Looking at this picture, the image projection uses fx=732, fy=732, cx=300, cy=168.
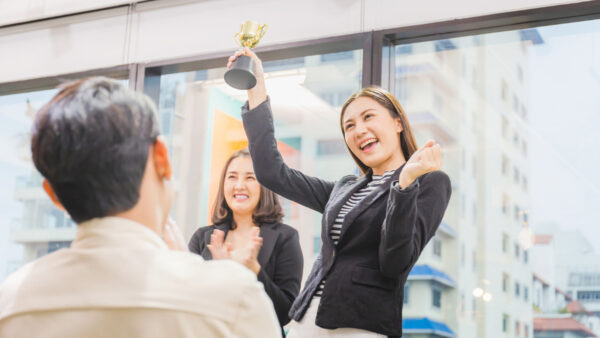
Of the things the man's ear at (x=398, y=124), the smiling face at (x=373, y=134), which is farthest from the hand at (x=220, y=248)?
the man's ear at (x=398, y=124)

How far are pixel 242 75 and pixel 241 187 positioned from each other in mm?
824

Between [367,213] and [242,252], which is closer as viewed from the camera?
[242,252]

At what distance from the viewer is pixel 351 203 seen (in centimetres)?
240

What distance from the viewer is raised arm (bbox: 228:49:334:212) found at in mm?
2562

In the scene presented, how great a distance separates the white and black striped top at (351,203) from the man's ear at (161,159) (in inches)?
54.4

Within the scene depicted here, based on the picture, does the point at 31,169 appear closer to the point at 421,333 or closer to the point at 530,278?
the point at 421,333

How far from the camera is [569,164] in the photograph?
316 cm

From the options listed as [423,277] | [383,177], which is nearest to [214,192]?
[423,277]

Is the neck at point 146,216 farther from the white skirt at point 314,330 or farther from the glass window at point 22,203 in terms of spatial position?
the glass window at point 22,203

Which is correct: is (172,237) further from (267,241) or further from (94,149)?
(267,241)

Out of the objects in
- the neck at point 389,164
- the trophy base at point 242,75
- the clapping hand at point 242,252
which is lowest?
the clapping hand at point 242,252

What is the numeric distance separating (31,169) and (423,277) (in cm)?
269

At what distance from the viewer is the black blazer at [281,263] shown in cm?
287

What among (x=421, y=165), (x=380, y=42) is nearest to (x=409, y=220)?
(x=421, y=165)
